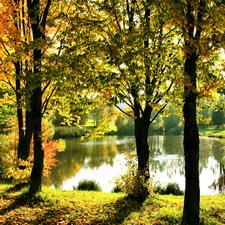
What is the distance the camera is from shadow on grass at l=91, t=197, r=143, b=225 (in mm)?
7654

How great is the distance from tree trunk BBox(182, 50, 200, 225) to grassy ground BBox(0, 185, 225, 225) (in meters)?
0.46

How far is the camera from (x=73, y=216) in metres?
7.82

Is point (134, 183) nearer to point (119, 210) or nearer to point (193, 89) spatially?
point (119, 210)

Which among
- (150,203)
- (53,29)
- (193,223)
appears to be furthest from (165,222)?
(53,29)

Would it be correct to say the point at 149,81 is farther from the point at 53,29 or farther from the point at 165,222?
the point at 53,29

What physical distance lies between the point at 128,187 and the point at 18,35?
22.5 ft

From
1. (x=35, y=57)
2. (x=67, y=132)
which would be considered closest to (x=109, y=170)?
(x=35, y=57)

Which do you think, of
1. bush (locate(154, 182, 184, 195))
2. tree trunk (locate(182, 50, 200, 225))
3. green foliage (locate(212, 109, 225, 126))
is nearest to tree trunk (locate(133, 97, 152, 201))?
tree trunk (locate(182, 50, 200, 225))

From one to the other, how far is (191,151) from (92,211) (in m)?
3.48

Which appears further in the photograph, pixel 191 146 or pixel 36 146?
pixel 36 146

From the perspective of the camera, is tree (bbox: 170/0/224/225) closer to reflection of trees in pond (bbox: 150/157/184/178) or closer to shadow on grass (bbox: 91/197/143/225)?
shadow on grass (bbox: 91/197/143/225)

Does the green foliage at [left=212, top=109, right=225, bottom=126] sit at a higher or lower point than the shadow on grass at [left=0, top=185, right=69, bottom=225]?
higher

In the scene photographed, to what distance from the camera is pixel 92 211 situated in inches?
330

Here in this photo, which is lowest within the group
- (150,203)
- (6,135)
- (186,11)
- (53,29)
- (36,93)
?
(150,203)
